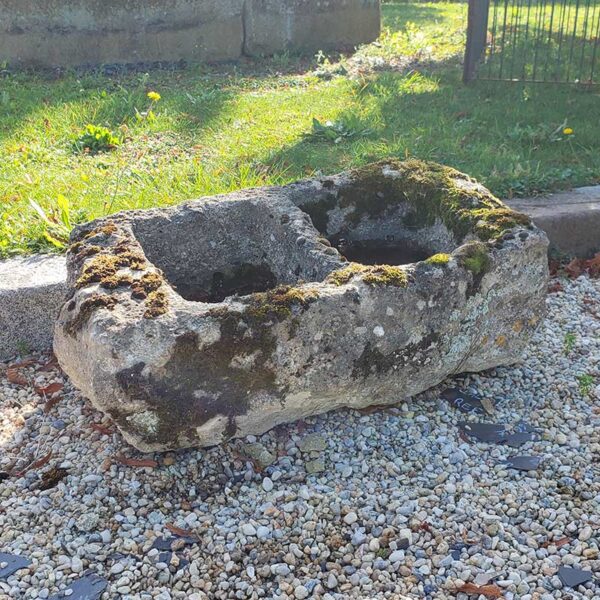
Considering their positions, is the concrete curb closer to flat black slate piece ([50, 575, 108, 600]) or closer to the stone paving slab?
flat black slate piece ([50, 575, 108, 600])

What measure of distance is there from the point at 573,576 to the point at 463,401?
3.24 ft

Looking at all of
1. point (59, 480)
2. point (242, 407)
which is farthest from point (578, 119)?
point (59, 480)

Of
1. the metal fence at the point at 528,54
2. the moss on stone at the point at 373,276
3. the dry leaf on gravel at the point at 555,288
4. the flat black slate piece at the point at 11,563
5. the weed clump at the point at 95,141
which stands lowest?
the flat black slate piece at the point at 11,563

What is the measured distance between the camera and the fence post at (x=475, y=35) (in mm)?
6980

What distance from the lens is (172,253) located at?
3613 mm

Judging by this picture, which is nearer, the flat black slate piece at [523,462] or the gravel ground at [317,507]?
the gravel ground at [317,507]

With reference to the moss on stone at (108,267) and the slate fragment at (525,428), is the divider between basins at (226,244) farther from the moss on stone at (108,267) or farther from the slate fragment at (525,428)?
the slate fragment at (525,428)

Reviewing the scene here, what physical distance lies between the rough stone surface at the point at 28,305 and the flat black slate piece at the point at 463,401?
75.5 inches

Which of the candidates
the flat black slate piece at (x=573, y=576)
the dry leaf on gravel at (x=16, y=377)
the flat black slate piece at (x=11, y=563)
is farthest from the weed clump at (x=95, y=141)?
the flat black slate piece at (x=573, y=576)

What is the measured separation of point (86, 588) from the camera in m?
2.62

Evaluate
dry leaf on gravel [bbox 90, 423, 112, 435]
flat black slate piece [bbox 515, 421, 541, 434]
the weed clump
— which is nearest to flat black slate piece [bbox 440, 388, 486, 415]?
flat black slate piece [bbox 515, 421, 541, 434]

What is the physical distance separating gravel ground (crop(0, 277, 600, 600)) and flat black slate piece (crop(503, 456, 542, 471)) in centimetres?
2

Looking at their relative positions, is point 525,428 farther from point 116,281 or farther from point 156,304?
point 116,281

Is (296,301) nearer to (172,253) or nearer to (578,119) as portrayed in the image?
(172,253)
